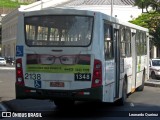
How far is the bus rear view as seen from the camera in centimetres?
1294

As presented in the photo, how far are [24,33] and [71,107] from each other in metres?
3.46

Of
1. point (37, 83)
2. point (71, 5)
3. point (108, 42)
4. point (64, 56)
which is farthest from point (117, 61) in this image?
point (71, 5)

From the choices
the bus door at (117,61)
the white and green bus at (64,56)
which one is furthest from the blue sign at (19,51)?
the bus door at (117,61)

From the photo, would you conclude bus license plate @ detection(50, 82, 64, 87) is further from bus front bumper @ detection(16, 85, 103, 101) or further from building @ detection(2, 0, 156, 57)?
building @ detection(2, 0, 156, 57)

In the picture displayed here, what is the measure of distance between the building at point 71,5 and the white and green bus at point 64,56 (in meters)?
48.5

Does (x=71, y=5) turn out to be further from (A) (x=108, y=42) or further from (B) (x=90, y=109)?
(A) (x=108, y=42)

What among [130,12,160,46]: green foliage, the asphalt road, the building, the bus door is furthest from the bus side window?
the building

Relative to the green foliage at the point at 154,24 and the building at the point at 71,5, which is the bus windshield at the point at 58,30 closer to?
the green foliage at the point at 154,24

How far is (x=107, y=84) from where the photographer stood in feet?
44.6

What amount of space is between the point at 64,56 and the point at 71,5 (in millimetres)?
78041

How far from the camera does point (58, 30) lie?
13.3 meters

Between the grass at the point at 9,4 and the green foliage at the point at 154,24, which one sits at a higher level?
the grass at the point at 9,4

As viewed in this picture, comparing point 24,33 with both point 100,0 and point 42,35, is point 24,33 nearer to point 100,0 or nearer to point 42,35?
point 42,35

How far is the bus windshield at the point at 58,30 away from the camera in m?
13.2
